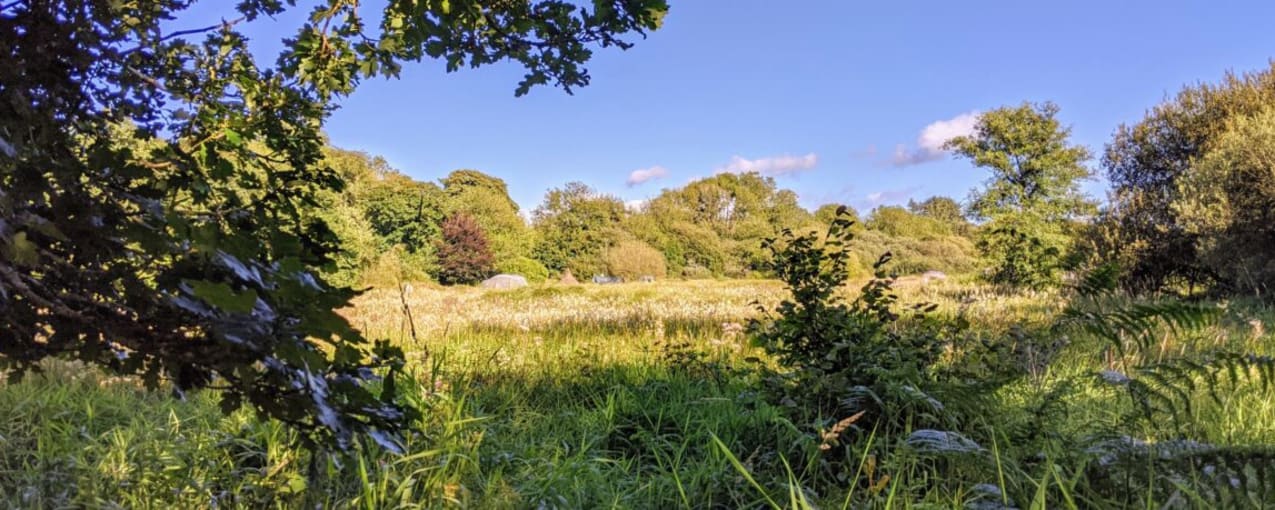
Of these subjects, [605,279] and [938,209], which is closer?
[605,279]

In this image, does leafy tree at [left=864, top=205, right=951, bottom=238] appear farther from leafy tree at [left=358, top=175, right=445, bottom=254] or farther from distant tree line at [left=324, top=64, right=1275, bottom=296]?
leafy tree at [left=358, top=175, right=445, bottom=254]

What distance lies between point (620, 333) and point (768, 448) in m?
4.44

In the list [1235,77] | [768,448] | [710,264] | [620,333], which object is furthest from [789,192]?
[768,448]

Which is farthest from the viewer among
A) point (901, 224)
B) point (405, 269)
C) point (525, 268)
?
point (901, 224)

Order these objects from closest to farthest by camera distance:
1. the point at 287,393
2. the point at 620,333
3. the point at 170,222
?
the point at 170,222, the point at 287,393, the point at 620,333

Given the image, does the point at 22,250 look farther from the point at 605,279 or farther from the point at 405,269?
the point at 605,279

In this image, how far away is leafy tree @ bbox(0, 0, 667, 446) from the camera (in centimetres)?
103

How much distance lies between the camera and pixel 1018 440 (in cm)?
248

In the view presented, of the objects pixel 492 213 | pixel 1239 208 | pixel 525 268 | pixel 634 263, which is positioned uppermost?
pixel 492 213

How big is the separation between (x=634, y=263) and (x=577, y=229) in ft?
22.8

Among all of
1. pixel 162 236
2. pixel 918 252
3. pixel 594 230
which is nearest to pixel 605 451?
pixel 162 236

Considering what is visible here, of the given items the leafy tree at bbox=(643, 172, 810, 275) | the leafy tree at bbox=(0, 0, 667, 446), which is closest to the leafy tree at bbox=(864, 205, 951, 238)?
the leafy tree at bbox=(643, 172, 810, 275)

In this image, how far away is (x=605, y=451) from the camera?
9.18ft

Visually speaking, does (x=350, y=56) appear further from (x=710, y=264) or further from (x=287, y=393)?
(x=710, y=264)
